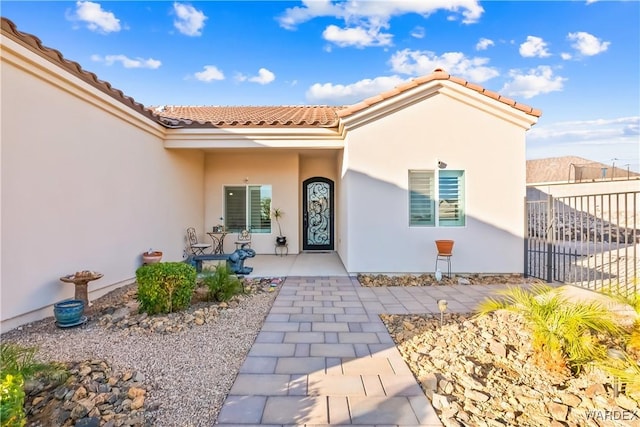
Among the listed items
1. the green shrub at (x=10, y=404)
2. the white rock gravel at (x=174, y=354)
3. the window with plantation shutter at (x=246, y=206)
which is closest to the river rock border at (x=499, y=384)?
the white rock gravel at (x=174, y=354)

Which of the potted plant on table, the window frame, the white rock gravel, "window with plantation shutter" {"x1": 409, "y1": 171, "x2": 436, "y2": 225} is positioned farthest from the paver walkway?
the window frame

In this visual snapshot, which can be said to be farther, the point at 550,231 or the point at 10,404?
the point at 550,231

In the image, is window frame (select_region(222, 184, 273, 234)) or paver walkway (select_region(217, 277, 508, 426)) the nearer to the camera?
paver walkway (select_region(217, 277, 508, 426))

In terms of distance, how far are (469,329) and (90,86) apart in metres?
7.46

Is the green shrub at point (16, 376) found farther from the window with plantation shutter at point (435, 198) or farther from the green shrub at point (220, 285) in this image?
the window with plantation shutter at point (435, 198)

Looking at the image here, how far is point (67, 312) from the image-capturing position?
160 inches

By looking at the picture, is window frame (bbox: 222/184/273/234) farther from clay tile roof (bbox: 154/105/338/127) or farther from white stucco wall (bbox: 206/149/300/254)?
clay tile roof (bbox: 154/105/338/127)

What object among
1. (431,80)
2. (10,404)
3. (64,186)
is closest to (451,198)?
(431,80)

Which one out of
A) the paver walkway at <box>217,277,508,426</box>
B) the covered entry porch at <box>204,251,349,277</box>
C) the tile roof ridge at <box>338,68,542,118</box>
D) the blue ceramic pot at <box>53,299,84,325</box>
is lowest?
the paver walkway at <box>217,277,508,426</box>

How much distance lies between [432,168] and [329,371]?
569 cm

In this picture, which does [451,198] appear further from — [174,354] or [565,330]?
[174,354]

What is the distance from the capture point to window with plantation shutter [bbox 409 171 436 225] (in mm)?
7273

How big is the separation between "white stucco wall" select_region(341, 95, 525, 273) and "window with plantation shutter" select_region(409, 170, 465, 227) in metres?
0.16

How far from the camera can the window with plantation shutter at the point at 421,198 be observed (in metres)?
7.27
